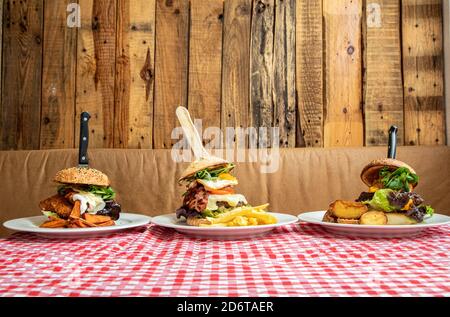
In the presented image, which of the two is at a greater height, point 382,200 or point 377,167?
point 377,167

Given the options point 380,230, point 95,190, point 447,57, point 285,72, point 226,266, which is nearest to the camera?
point 226,266

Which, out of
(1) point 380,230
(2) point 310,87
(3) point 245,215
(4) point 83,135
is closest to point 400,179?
(1) point 380,230

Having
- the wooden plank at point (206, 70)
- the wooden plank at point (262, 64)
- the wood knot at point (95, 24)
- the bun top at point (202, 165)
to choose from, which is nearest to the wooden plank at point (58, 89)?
the wood knot at point (95, 24)

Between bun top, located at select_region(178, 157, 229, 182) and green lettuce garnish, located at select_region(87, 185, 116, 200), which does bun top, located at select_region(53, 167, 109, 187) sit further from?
bun top, located at select_region(178, 157, 229, 182)

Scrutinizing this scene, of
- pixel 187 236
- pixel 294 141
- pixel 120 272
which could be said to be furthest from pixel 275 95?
pixel 120 272

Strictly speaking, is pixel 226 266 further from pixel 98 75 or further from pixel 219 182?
pixel 98 75

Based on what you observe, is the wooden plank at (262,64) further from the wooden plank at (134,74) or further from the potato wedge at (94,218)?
the potato wedge at (94,218)
